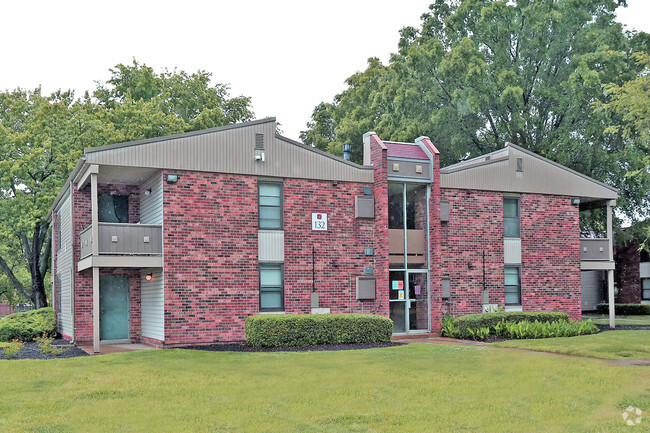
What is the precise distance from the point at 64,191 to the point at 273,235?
780 cm

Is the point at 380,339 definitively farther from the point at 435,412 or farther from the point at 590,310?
the point at 590,310

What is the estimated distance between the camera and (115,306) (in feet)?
70.4

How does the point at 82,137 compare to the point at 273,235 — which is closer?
the point at 273,235

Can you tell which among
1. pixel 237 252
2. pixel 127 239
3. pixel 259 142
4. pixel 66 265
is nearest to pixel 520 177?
pixel 259 142

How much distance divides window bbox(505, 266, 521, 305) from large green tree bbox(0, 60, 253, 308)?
18876 mm

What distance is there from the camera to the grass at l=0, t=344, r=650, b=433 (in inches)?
370

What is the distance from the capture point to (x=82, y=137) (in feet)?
111

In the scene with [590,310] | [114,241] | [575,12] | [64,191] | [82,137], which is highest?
[575,12]

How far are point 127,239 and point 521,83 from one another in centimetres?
2042

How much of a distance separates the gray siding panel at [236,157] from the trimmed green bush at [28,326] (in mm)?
7120

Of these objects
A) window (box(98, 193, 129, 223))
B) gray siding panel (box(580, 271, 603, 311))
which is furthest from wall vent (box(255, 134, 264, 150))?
gray siding panel (box(580, 271, 603, 311))

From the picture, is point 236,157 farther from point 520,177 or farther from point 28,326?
point 520,177

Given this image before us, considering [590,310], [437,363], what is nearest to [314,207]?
[437,363]

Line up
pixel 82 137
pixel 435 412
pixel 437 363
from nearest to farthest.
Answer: pixel 435 412
pixel 437 363
pixel 82 137
